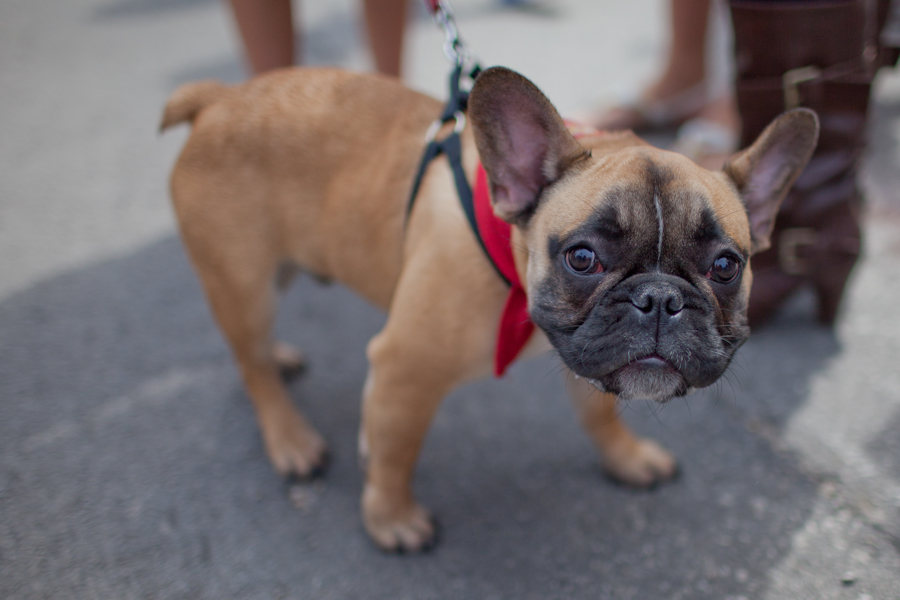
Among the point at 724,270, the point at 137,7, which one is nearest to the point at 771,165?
the point at 724,270

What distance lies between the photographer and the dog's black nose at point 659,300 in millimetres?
1507

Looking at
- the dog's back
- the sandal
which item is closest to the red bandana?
the dog's back

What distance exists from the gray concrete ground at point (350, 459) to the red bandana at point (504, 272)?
79 centimetres

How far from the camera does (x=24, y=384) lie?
284 centimetres

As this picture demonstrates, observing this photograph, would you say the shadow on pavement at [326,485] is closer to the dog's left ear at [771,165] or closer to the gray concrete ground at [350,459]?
the gray concrete ground at [350,459]

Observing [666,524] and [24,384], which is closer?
[666,524]

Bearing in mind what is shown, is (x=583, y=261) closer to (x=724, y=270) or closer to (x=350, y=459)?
(x=724, y=270)

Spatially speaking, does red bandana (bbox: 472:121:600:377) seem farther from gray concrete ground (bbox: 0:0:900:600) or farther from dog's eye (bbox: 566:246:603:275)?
gray concrete ground (bbox: 0:0:900:600)

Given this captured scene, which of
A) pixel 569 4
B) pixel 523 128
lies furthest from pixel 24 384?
pixel 569 4

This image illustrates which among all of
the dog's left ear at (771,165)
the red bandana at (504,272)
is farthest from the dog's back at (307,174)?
the dog's left ear at (771,165)

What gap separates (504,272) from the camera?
1.84 m

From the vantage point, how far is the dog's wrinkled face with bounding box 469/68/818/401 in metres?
1.54

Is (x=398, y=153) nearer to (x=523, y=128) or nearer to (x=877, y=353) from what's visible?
(x=523, y=128)

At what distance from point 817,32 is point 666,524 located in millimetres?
2091
